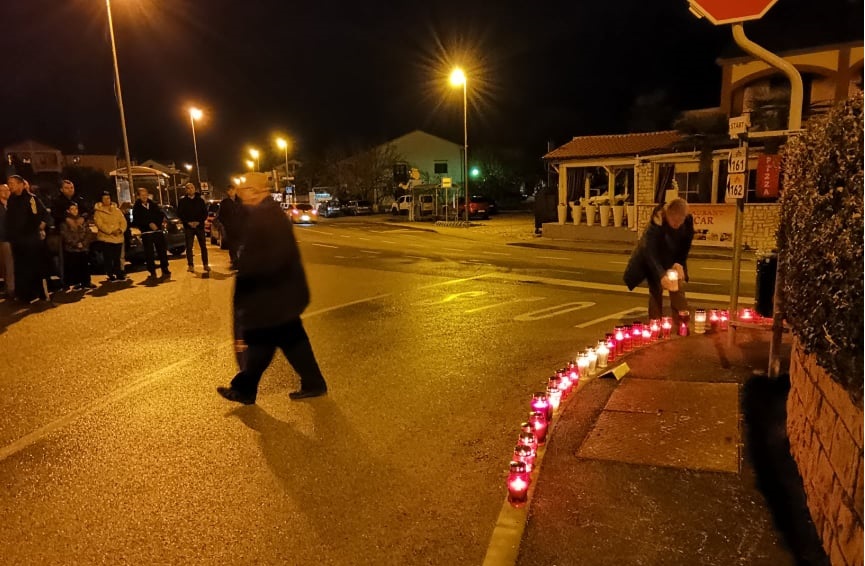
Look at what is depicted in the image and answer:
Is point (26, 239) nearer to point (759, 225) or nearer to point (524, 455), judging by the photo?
point (524, 455)

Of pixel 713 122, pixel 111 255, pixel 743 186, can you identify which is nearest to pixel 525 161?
pixel 713 122

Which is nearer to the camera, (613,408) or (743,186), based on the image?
(613,408)

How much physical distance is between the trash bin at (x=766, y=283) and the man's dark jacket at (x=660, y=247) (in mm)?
801

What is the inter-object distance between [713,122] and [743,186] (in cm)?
1659

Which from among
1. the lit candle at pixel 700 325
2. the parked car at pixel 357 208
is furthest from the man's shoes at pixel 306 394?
the parked car at pixel 357 208

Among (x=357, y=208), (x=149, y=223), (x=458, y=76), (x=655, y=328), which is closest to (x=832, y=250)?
(x=655, y=328)

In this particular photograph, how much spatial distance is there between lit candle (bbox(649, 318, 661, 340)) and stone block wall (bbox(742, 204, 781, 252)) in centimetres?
1245

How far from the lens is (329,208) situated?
Answer: 155ft

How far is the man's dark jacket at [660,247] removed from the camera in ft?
22.3

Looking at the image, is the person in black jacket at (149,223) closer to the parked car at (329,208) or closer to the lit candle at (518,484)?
the lit candle at (518,484)

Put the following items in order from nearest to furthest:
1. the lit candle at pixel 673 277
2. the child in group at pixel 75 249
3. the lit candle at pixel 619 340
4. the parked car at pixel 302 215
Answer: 1. the lit candle at pixel 619 340
2. the lit candle at pixel 673 277
3. the child in group at pixel 75 249
4. the parked car at pixel 302 215

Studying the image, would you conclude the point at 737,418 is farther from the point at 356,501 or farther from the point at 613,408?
the point at 356,501

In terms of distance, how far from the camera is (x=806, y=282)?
3258 millimetres

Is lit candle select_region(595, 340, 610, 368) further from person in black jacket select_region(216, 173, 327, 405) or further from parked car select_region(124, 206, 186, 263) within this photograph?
parked car select_region(124, 206, 186, 263)
